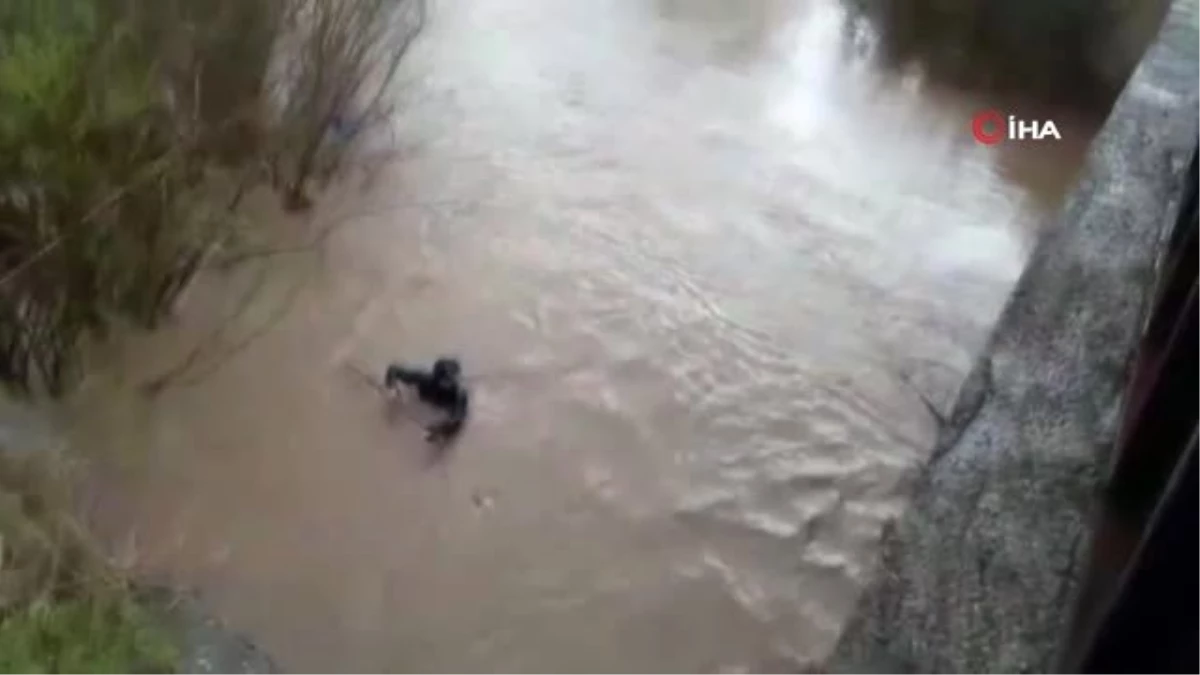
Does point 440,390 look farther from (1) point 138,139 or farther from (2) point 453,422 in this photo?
(1) point 138,139


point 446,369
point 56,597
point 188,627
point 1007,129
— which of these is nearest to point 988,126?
point 1007,129

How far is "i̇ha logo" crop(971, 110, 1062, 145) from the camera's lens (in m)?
3.45

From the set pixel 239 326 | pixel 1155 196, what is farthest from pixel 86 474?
pixel 1155 196

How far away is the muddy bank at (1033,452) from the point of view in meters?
1.72

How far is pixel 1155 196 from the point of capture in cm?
254

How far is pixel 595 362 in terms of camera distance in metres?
2.64

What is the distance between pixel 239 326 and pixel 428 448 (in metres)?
0.38

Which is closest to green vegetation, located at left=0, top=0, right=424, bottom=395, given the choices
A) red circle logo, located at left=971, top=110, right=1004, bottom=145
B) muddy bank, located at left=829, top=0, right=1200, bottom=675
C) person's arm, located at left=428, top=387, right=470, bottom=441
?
person's arm, located at left=428, top=387, right=470, bottom=441

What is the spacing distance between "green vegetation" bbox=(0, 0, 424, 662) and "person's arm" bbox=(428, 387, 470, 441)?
17.6 inches

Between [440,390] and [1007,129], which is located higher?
[1007,129]

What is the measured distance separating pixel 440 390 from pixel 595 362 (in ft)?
0.96

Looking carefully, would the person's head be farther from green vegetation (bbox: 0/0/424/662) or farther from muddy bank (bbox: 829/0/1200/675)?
muddy bank (bbox: 829/0/1200/675)

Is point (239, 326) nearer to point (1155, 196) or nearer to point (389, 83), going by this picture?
point (389, 83)

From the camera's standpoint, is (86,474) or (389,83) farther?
(389,83)
